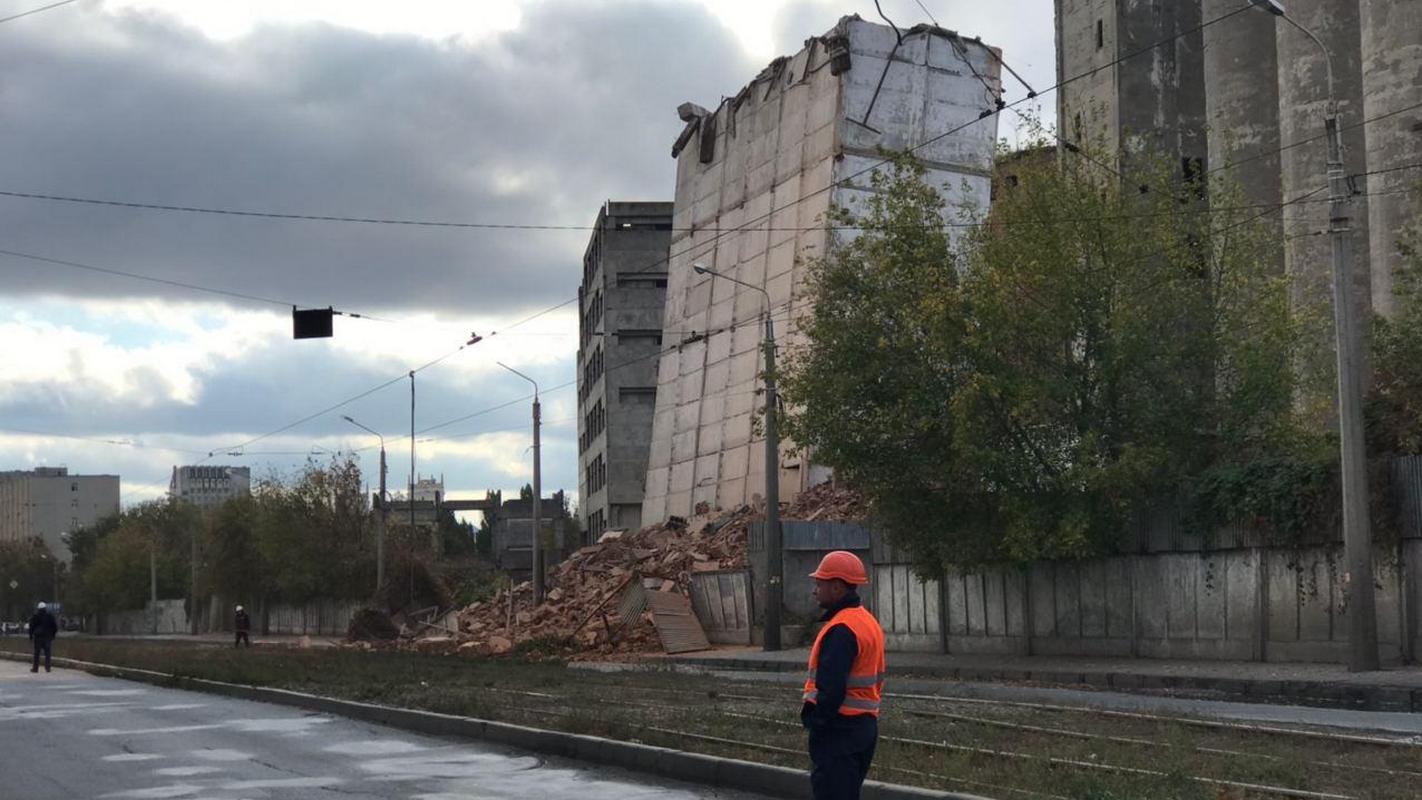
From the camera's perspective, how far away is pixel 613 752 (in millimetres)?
14375

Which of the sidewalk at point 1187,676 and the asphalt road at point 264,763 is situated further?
the sidewalk at point 1187,676

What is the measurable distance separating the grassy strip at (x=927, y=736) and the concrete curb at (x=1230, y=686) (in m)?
4.96

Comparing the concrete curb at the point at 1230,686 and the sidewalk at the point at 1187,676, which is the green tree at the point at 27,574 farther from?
Result: the concrete curb at the point at 1230,686

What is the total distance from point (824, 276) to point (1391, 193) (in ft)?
59.1

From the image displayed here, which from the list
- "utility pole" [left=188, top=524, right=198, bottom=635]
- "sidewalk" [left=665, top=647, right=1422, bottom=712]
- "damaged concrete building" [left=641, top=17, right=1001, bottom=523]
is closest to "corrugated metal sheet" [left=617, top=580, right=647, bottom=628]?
"sidewalk" [left=665, top=647, right=1422, bottom=712]

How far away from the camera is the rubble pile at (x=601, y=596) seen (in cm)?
4341

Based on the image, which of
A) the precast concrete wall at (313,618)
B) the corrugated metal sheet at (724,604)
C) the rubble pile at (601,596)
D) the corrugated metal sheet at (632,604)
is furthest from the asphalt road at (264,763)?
the precast concrete wall at (313,618)

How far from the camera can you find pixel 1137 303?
96.9 ft

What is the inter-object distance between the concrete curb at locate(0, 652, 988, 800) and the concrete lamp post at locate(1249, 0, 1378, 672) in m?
12.4

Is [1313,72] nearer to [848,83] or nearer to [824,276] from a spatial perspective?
[848,83]

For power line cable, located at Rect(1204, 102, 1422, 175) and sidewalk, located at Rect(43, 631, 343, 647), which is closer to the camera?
power line cable, located at Rect(1204, 102, 1422, 175)

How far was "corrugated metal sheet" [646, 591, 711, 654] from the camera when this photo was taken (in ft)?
139

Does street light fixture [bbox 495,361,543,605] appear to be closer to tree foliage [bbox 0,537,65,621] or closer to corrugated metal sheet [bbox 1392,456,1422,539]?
corrugated metal sheet [bbox 1392,456,1422,539]

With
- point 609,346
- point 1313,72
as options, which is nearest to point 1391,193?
point 1313,72
